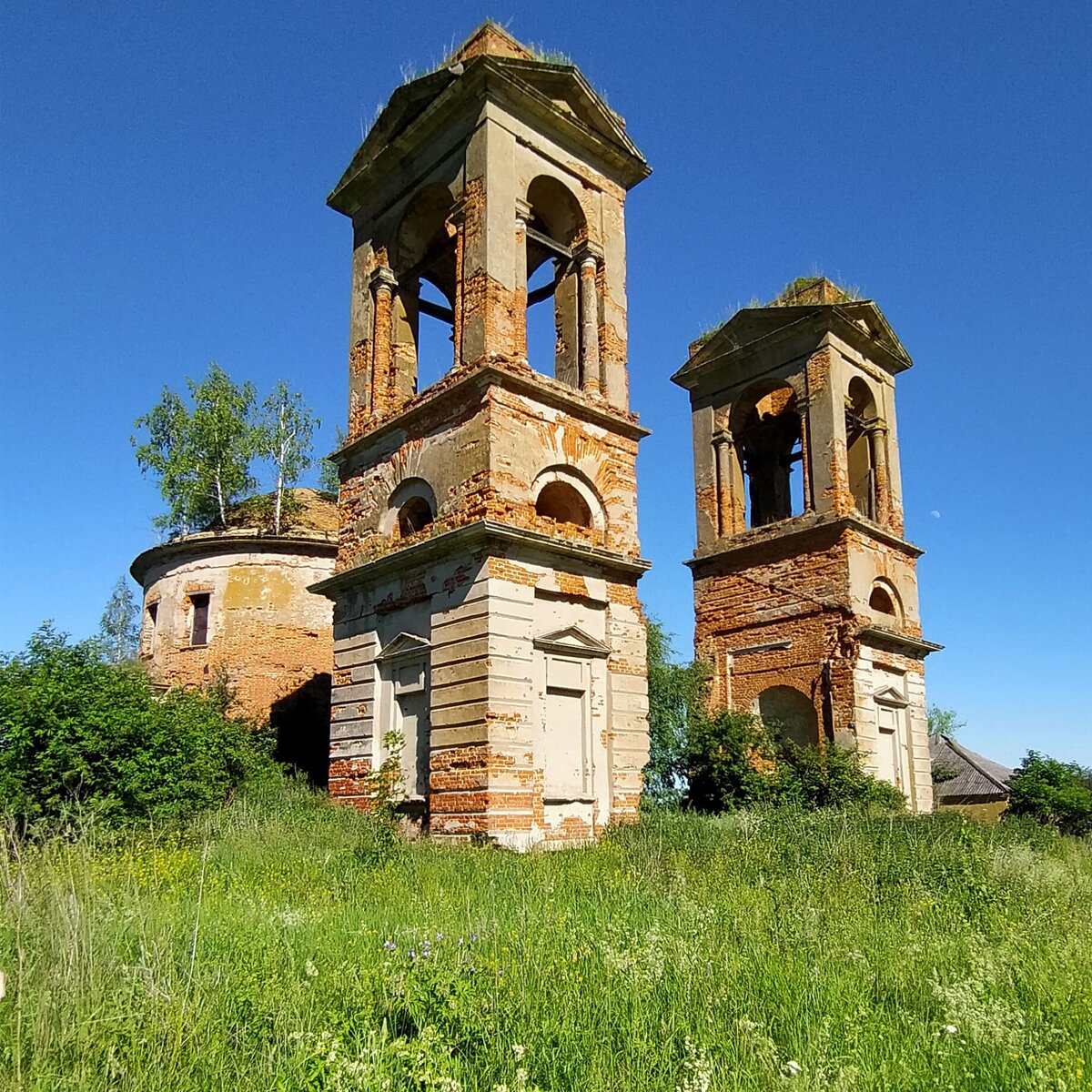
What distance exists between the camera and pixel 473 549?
12742mm

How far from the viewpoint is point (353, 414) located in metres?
16.3

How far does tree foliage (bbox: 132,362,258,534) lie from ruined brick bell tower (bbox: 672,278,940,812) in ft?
47.4

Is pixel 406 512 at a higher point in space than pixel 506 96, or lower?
lower

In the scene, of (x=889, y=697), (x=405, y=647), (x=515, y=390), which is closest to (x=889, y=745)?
(x=889, y=697)

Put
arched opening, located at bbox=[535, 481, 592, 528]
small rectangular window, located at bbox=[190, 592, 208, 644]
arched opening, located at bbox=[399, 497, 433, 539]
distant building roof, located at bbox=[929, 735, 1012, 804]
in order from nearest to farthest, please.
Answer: arched opening, located at bbox=[535, 481, 592, 528] → arched opening, located at bbox=[399, 497, 433, 539] → small rectangular window, located at bbox=[190, 592, 208, 644] → distant building roof, located at bbox=[929, 735, 1012, 804]

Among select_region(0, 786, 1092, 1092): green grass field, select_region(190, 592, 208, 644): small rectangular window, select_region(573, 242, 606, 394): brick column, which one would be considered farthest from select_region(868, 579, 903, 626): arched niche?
select_region(190, 592, 208, 644): small rectangular window

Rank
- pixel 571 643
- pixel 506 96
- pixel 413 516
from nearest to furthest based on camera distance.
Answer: pixel 571 643
pixel 506 96
pixel 413 516

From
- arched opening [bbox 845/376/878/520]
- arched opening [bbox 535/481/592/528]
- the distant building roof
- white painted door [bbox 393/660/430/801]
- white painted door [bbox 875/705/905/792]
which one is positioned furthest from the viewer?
the distant building roof

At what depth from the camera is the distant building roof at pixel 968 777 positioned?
3216cm

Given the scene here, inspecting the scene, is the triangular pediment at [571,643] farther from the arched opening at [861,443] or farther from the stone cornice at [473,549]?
the arched opening at [861,443]

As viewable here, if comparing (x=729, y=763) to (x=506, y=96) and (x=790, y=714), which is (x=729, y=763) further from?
(x=506, y=96)

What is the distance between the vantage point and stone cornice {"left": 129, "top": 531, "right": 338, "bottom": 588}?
22609 mm

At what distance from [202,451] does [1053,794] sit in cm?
2473

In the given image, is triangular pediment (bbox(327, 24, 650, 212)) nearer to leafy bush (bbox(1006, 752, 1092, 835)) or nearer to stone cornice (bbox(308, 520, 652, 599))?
stone cornice (bbox(308, 520, 652, 599))
